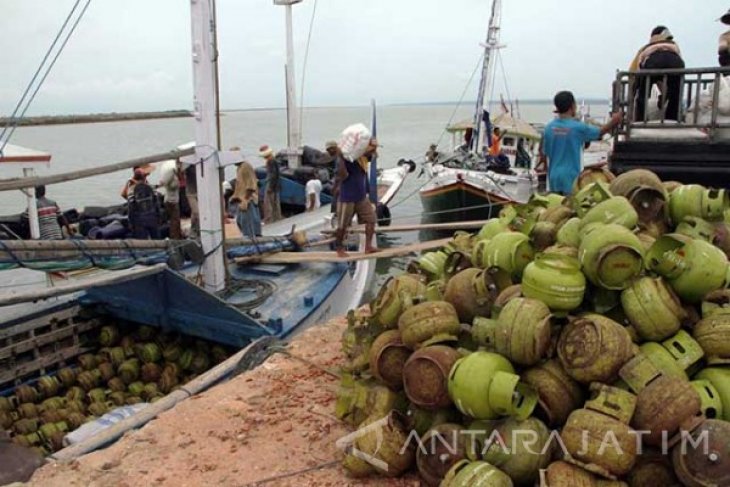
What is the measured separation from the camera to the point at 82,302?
25.3 feet

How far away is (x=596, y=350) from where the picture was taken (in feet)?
9.74

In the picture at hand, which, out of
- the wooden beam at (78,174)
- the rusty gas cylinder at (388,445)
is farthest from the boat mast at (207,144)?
the rusty gas cylinder at (388,445)

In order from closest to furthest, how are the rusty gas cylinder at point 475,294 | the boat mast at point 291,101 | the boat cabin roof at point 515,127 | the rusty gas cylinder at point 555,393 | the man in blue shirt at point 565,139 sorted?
the rusty gas cylinder at point 555,393 < the rusty gas cylinder at point 475,294 < the man in blue shirt at point 565,139 < the boat mast at point 291,101 < the boat cabin roof at point 515,127

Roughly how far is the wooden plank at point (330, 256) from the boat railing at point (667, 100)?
8.90ft

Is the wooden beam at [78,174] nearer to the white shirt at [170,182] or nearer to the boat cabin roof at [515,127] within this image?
the white shirt at [170,182]

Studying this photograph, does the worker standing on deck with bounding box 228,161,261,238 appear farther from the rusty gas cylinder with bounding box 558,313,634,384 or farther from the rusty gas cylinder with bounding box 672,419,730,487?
the rusty gas cylinder with bounding box 672,419,730,487

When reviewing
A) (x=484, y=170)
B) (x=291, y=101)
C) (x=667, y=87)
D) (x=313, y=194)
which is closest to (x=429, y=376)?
(x=667, y=87)

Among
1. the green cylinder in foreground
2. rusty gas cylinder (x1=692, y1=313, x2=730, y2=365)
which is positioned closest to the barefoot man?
the green cylinder in foreground

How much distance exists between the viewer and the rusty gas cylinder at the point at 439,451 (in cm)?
308

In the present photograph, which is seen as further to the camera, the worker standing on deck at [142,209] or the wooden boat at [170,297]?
the worker standing on deck at [142,209]

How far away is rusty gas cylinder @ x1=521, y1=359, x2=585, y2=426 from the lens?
3.06 meters

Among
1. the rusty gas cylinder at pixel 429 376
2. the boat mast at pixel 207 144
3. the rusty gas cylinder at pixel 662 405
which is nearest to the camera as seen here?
the rusty gas cylinder at pixel 662 405

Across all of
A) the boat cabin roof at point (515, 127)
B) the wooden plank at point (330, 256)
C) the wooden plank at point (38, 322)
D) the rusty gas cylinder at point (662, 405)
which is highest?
the boat cabin roof at point (515, 127)

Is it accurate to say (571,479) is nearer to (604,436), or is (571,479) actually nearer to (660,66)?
(604,436)
